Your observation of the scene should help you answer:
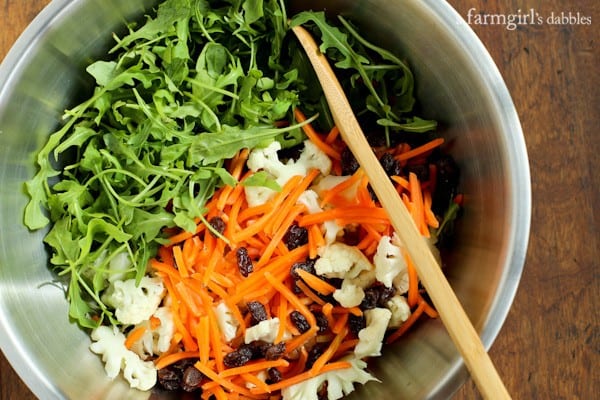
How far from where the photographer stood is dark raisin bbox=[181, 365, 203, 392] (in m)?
1.77

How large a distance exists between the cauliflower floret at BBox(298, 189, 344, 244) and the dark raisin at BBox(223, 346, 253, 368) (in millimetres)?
345

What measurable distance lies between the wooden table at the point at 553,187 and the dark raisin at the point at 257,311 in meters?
0.61

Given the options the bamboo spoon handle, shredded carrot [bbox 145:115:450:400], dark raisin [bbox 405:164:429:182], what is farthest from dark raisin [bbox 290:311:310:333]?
dark raisin [bbox 405:164:429:182]

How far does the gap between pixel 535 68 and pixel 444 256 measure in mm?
620

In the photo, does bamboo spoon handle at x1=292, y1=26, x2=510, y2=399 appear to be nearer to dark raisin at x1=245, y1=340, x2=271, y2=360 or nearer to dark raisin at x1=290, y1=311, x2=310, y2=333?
dark raisin at x1=290, y1=311, x2=310, y2=333

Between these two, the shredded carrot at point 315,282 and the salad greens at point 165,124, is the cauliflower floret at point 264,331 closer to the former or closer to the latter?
the shredded carrot at point 315,282

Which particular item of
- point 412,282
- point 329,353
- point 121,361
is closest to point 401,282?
point 412,282

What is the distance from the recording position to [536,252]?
1.98m

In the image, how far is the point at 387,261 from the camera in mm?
1698

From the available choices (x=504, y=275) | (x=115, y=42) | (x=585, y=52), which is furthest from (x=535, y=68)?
(x=115, y=42)

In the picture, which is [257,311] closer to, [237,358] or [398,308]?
[237,358]

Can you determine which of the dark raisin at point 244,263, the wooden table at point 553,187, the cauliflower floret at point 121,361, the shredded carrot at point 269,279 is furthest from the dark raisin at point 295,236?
the wooden table at point 553,187

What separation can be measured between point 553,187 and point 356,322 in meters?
0.71

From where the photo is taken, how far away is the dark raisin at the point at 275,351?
174 centimetres
